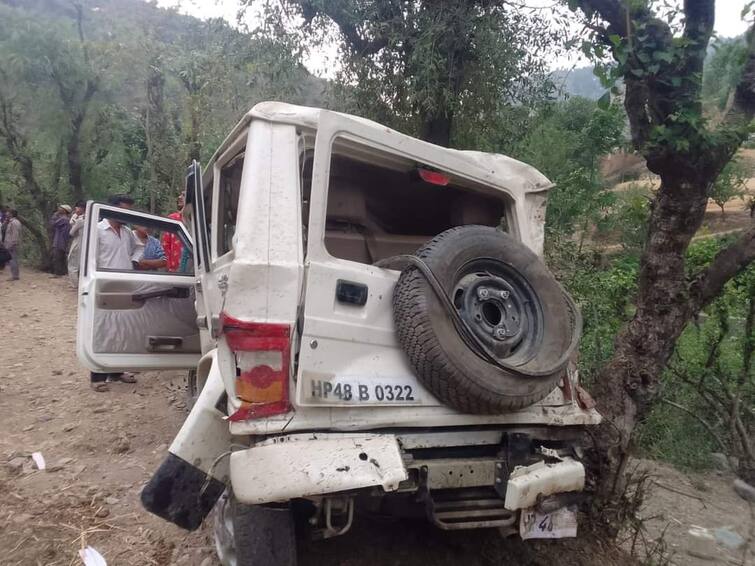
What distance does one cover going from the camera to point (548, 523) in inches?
106

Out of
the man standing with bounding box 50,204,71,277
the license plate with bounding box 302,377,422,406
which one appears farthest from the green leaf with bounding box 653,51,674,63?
the man standing with bounding box 50,204,71,277

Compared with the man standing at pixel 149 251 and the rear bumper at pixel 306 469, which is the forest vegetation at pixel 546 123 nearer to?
the rear bumper at pixel 306 469

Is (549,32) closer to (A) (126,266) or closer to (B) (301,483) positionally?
(A) (126,266)

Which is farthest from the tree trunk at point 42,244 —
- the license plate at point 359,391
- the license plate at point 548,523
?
the license plate at point 548,523

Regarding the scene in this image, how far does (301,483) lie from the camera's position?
2129 millimetres

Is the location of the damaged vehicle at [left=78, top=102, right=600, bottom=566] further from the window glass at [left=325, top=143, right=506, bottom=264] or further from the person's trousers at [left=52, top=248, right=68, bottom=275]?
the person's trousers at [left=52, top=248, right=68, bottom=275]

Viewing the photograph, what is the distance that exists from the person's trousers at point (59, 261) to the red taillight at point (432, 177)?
1258 centimetres

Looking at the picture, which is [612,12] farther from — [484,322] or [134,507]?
[134,507]

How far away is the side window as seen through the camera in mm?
3477

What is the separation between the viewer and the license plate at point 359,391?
2340mm

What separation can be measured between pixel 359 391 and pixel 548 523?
41.9 inches

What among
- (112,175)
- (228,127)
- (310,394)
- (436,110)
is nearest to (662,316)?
(310,394)

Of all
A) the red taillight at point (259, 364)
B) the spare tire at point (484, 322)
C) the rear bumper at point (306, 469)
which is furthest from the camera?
the spare tire at point (484, 322)

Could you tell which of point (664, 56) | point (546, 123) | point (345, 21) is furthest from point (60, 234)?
point (664, 56)
